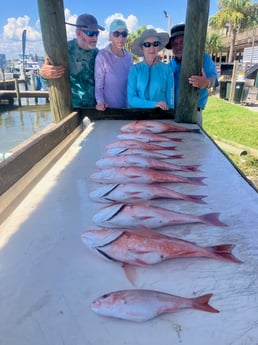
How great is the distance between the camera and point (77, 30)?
448 centimetres

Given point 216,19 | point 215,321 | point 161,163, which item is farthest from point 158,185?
point 216,19

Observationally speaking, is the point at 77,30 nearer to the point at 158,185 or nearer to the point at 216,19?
the point at 158,185

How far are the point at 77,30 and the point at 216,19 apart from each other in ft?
152

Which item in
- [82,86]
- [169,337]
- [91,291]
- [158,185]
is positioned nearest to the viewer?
[169,337]

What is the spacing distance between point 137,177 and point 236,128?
894cm

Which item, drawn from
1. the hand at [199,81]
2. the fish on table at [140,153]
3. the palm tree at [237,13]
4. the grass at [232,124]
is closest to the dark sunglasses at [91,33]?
the hand at [199,81]

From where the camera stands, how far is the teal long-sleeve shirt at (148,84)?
408cm

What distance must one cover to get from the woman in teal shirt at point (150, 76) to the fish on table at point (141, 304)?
3197mm

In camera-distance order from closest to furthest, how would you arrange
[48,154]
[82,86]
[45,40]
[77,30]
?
[48,154] → [45,40] → [77,30] → [82,86]

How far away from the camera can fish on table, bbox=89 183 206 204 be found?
80.4 inches

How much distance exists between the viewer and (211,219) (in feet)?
5.98

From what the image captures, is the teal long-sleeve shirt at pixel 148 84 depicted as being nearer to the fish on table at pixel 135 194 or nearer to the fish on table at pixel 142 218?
the fish on table at pixel 135 194

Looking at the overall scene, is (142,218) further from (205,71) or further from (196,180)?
(205,71)

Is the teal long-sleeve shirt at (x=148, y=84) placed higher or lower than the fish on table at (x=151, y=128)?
higher
